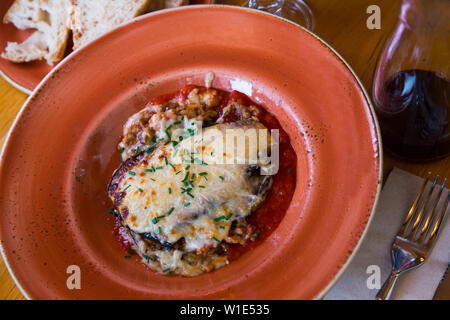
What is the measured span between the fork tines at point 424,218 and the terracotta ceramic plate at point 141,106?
28 cm

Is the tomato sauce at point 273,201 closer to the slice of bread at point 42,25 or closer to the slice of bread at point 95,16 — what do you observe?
the slice of bread at point 95,16

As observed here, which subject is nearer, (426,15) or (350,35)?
(426,15)

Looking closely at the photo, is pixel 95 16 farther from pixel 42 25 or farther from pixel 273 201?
pixel 273 201

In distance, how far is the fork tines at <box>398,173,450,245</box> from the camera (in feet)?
5.51

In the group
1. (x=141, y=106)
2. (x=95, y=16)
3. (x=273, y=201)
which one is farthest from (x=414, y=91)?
(x=95, y=16)

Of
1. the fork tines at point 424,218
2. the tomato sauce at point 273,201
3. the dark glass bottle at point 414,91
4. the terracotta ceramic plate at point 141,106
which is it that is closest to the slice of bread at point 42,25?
the terracotta ceramic plate at point 141,106

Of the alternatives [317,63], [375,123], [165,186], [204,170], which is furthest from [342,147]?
[165,186]

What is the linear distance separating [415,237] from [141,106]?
135 centimetres

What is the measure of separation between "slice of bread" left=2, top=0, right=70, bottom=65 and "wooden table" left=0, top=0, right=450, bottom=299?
0.79 ft

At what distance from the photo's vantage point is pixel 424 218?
1.71m

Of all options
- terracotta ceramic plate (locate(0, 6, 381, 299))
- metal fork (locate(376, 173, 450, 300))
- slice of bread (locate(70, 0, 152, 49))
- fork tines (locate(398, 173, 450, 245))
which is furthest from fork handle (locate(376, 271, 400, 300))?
slice of bread (locate(70, 0, 152, 49))

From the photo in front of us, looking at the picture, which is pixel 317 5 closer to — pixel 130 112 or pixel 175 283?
pixel 130 112

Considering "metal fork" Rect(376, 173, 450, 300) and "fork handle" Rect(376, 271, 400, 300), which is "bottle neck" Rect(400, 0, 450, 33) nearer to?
"metal fork" Rect(376, 173, 450, 300)

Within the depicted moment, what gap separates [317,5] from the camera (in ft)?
7.48
